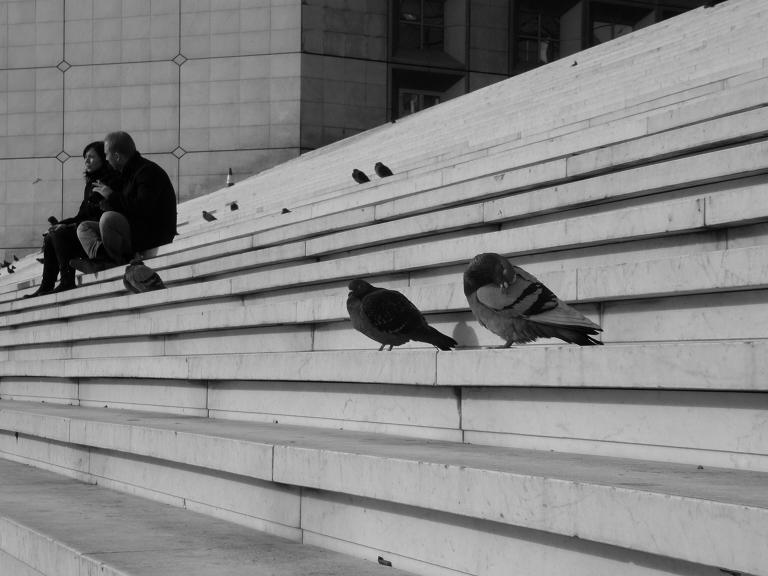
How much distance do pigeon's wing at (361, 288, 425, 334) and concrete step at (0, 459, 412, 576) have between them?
3.02ft

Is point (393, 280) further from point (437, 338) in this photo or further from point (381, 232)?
point (437, 338)

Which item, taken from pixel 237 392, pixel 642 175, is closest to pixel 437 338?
pixel 642 175

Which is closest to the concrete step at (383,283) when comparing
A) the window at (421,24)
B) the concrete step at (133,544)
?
the concrete step at (133,544)

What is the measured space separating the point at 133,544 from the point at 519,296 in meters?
1.43

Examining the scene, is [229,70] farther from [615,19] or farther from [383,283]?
[383,283]

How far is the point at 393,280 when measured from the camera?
5516 millimetres

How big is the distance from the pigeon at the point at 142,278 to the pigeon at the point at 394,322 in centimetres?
380

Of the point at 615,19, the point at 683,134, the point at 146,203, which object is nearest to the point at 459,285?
the point at 683,134

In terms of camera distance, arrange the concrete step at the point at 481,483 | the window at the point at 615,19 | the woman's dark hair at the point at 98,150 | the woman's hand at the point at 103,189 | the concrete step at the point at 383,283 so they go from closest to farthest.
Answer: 1. the concrete step at the point at 481,483
2. the concrete step at the point at 383,283
3. the woman's hand at the point at 103,189
4. the woman's dark hair at the point at 98,150
5. the window at the point at 615,19

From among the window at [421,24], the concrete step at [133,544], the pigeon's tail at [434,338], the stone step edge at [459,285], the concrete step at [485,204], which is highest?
the window at [421,24]

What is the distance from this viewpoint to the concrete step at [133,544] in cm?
326

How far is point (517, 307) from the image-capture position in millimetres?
3693

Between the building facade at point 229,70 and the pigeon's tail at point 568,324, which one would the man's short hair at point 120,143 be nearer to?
the pigeon's tail at point 568,324

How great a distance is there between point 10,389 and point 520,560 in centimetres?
708
